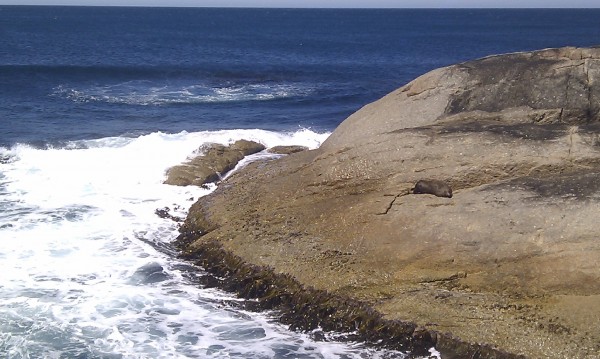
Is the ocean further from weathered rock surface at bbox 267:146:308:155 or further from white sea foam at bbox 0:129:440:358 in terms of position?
weathered rock surface at bbox 267:146:308:155

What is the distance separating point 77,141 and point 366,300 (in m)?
18.1

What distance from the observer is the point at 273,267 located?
16281mm

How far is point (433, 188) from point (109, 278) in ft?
25.6

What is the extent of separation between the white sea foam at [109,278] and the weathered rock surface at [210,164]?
517 mm

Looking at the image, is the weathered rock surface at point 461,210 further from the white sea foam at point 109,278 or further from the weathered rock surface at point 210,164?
the weathered rock surface at point 210,164

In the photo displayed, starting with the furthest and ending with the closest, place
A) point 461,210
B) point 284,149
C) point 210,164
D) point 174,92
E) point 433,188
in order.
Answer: point 174,92 < point 284,149 < point 210,164 < point 433,188 < point 461,210

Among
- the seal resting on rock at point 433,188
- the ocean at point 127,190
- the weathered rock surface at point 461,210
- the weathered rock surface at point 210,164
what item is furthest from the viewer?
the weathered rock surface at point 210,164

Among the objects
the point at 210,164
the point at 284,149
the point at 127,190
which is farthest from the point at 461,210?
the point at 127,190

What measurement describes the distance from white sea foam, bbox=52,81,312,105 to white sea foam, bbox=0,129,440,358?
14.6 metres

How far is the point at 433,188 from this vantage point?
16.1 metres

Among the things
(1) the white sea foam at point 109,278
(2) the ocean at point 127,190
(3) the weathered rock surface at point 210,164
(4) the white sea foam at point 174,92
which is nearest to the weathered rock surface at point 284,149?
(3) the weathered rock surface at point 210,164

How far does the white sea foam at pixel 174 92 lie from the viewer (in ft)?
131

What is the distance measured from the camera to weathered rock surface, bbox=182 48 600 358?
45.9 ft

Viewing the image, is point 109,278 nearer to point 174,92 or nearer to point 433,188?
point 433,188
